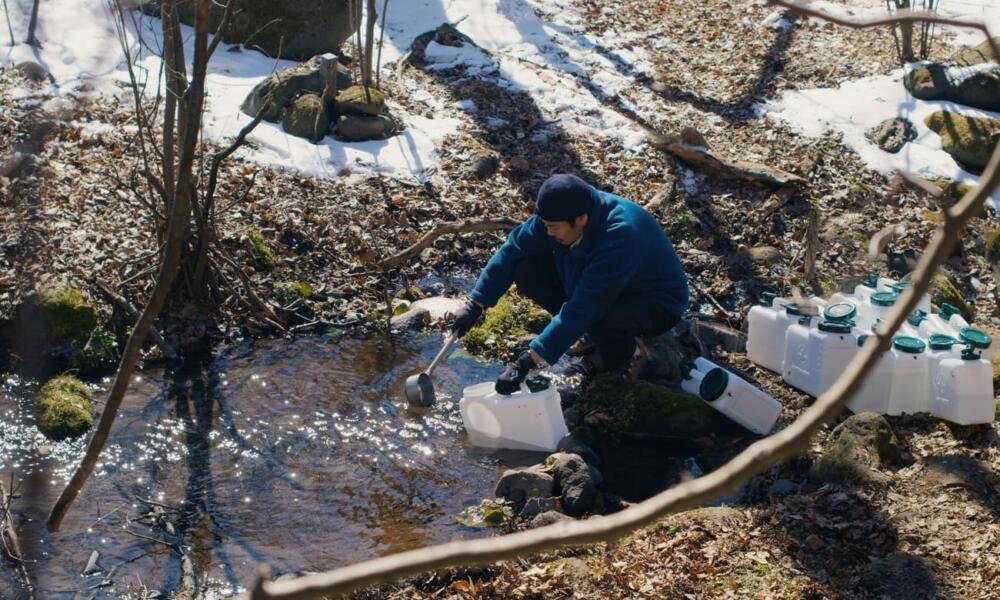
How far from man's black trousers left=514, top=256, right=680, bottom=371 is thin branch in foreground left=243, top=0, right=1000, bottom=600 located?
539 centimetres

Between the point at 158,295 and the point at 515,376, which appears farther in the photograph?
the point at 515,376

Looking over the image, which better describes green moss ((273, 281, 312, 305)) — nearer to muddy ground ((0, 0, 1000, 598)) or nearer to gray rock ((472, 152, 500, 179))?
muddy ground ((0, 0, 1000, 598))

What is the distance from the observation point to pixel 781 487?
5.81 metres

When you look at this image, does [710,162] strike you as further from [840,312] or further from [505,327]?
[840,312]

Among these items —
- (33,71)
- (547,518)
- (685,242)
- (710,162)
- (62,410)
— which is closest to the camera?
(547,518)

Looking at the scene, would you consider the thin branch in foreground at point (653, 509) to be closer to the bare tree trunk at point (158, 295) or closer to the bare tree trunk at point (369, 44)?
the bare tree trunk at point (158, 295)

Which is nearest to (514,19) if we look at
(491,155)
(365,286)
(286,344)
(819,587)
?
(491,155)

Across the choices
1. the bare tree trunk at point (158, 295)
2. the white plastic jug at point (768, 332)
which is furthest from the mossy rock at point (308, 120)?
the bare tree trunk at point (158, 295)

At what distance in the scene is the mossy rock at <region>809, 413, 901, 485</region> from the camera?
18.4 ft

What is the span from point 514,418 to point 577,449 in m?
0.44

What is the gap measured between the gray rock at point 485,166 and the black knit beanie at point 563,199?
4576 millimetres

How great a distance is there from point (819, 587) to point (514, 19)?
11.8 metres

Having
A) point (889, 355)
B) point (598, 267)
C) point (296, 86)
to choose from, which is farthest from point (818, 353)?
point (296, 86)

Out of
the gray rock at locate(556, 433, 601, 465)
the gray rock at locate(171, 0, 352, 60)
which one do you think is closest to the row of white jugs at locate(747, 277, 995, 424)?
the gray rock at locate(556, 433, 601, 465)
